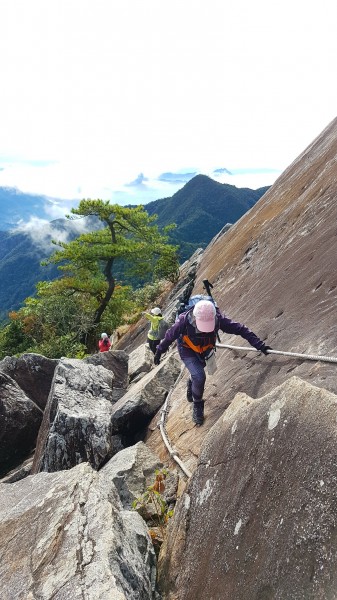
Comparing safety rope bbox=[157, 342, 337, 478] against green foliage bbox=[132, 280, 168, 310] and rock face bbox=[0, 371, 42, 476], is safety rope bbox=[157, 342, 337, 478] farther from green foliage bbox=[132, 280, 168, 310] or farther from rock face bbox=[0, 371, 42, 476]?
green foliage bbox=[132, 280, 168, 310]

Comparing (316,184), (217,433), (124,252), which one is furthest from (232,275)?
(124,252)

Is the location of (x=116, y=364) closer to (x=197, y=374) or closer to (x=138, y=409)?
(x=138, y=409)

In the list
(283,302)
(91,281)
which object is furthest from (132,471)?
(91,281)

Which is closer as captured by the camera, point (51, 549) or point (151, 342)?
point (51, 549)

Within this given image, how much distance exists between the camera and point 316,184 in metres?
12.2

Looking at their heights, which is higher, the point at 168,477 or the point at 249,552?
the point at 249,552

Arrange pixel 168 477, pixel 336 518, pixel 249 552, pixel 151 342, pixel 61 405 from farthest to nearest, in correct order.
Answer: pixel 151 342 → pixel 61 405 → pixel 168 477 → pixel 249 552 → pixel 336 518

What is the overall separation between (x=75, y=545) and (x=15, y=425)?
7366mm

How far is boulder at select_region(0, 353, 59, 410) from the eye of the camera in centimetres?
1344

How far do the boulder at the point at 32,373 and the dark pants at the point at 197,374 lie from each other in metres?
Result: 7.65

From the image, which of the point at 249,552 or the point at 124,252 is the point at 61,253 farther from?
the point at 249,552

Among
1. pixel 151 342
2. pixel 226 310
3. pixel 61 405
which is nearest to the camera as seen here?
pixel 61 405

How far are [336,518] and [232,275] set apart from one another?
1155 centimetres

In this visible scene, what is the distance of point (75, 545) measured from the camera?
4180 millimetres
